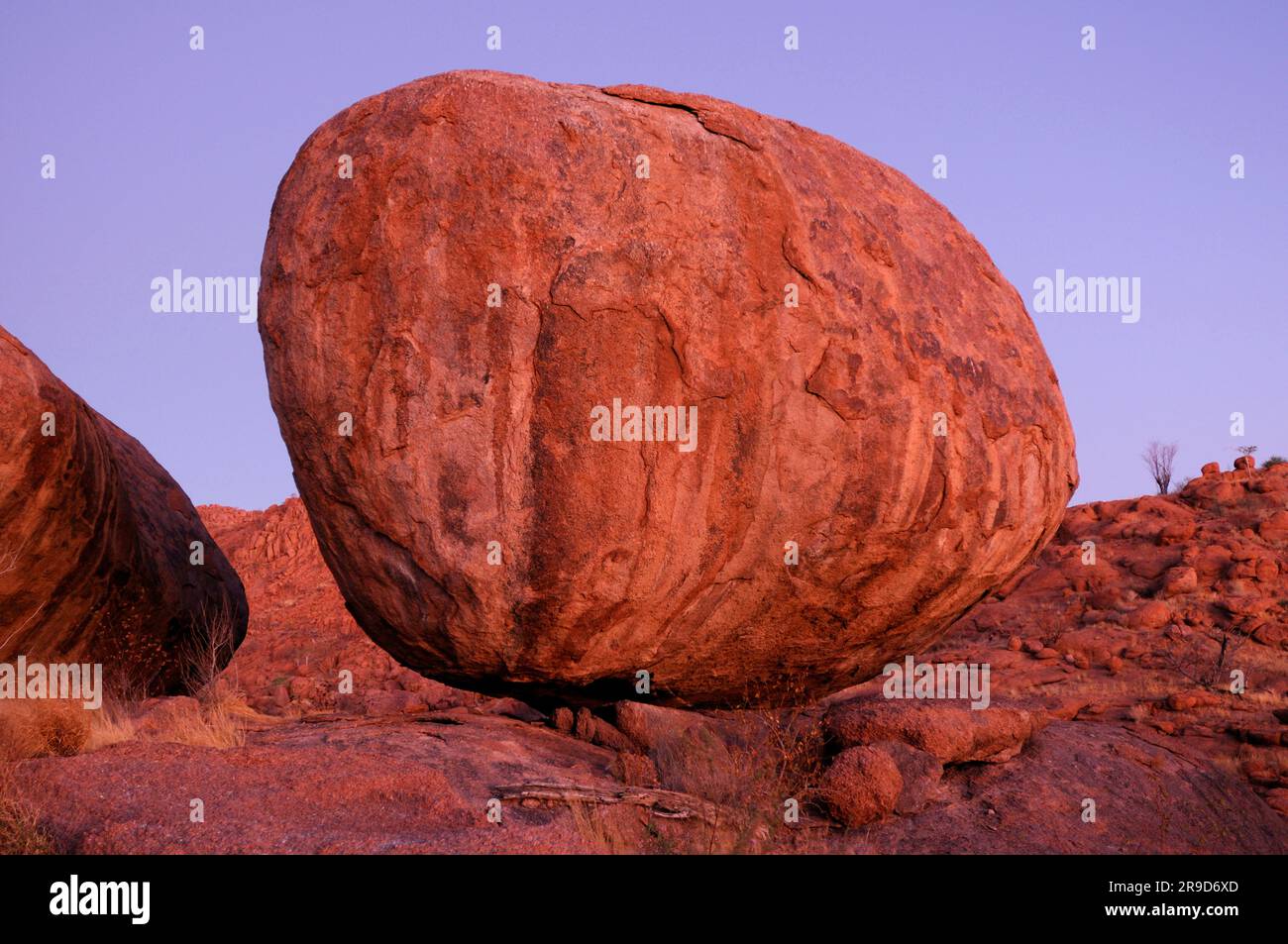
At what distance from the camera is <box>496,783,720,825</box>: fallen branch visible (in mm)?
5469

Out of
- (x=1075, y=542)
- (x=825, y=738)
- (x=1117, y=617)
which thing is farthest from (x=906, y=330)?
(x=1075, y=542)

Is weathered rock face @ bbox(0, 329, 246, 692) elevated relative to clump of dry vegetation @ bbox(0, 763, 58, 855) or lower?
elevated

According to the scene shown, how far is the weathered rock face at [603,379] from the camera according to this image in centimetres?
582

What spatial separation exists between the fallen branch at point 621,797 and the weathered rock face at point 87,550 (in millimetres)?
3815

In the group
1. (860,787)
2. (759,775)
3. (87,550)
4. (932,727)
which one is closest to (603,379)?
(759,775)

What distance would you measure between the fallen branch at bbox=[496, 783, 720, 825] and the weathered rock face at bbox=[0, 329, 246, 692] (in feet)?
12.5

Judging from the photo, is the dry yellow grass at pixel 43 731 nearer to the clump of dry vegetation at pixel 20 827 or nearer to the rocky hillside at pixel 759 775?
the rocky hillside at pixel 759 775

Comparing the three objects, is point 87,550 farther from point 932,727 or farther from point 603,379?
point 932,727

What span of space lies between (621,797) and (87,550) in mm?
4398

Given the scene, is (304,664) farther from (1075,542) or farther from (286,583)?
(1075,542)

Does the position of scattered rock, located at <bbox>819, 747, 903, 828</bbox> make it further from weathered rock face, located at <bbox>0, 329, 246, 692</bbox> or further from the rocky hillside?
weathered rock face, located at <bbox>0, 329, 246, 692</bbox>

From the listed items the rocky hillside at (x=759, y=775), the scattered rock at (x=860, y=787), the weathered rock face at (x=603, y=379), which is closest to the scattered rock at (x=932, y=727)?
the rocky hillside at (x=759, y=775)

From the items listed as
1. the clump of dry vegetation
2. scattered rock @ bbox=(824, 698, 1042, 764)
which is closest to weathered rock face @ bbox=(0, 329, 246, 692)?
the clump of dry vegetation

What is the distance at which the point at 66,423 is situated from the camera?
7.30 meters
